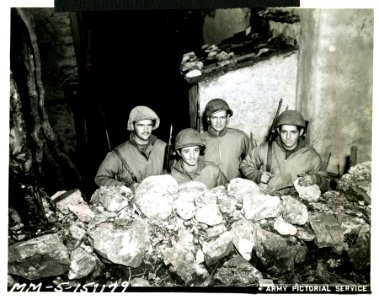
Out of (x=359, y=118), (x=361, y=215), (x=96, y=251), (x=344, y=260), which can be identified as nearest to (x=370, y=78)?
(x=359, y=118)

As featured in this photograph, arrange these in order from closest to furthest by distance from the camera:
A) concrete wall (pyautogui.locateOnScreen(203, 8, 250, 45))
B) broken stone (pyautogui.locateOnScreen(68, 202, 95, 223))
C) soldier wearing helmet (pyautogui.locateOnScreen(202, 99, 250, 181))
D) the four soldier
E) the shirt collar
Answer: broken stone (pyautogui.locateOnScreen(68, 202, 95, 223)) → the four soldier → soldier wearing helmet (pyautogui.locateOnScreen(202, 99, 250, 181)) → the shirt collar → concrete wall (pyautogui.locateOnScreen(203, 8, 250, 45))

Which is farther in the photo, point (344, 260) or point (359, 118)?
point (359, 118)

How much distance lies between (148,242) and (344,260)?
1.60 meters

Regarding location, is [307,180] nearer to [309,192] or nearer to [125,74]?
[309,192]

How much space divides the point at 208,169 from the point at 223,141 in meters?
0.41

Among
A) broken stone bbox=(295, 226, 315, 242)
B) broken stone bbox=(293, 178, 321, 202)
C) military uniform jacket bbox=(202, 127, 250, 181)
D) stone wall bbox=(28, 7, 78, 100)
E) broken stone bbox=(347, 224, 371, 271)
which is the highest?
stone wall bbox=(28, 7, 78, 100)

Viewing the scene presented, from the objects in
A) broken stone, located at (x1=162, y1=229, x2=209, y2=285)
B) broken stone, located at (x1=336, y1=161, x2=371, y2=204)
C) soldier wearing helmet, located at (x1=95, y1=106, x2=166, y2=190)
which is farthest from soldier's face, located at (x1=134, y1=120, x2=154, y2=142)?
broken stone, located at (x1=336, y1=161, x2=371, y2=204)

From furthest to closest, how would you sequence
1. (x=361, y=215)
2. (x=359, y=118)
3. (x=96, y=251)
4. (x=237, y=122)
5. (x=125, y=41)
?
(x=125, y=41)
(x=237, y=122)
(x=359, y=118)
(x=361, y=215)
(x=96, y=251)

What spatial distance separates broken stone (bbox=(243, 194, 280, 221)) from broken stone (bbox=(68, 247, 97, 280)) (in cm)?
126

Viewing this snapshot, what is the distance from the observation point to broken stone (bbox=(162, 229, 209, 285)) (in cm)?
270

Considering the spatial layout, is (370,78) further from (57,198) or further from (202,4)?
(57,198)

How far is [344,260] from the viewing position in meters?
2.82

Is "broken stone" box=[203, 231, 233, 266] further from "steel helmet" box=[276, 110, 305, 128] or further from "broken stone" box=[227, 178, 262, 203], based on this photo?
"steel helmet" box=[276, 110, 305, 128]

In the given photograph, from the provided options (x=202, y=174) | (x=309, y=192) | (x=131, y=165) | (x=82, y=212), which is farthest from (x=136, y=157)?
(x=309, y=192)
